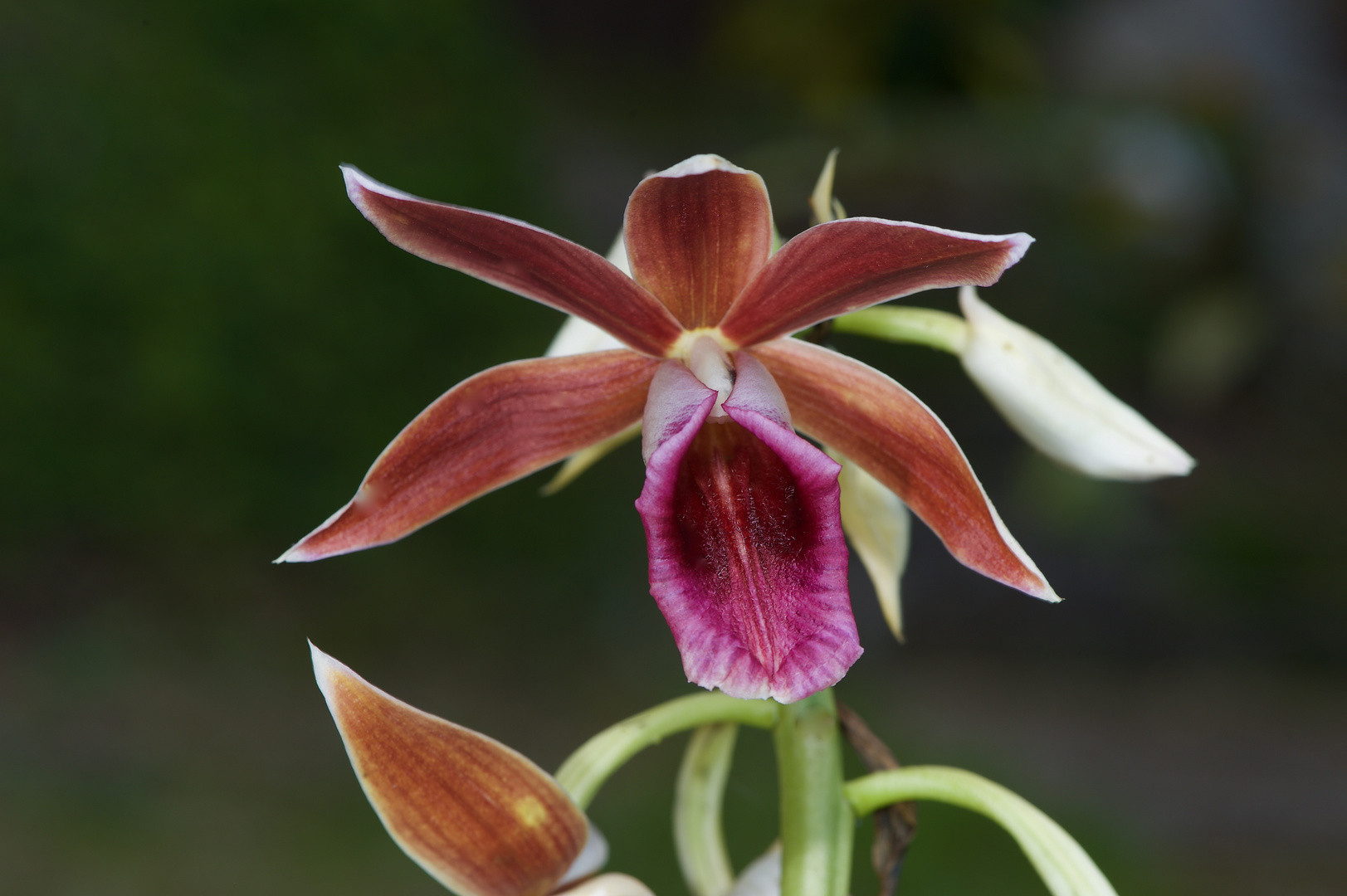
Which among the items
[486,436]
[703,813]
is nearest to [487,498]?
[703,813]

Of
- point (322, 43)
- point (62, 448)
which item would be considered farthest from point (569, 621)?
point (322, 43)

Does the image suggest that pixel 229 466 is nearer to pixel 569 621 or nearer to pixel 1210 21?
pixel 569 621

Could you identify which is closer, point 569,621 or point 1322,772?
point 1322,772

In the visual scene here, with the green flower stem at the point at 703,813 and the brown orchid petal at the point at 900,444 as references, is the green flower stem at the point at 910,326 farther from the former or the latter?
the green flower stem at the point at 703,813

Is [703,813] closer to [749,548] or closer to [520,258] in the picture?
[749,548]

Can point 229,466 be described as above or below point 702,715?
below
